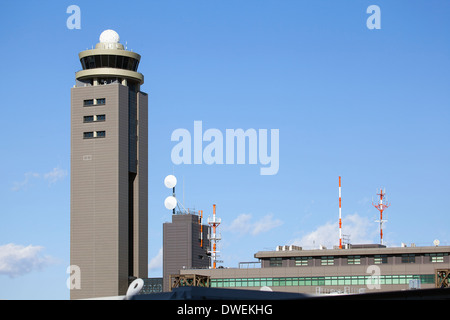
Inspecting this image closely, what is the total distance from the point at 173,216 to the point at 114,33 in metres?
42.1

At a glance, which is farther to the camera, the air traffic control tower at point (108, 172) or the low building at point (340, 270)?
the air traffic control tower at point (108, 172)

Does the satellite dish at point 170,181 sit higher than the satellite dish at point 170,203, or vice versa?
the satellite dish at point 170,181

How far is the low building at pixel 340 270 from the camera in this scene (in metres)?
141

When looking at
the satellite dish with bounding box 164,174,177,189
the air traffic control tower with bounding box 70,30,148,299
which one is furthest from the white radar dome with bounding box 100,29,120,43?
the satellite dish with bounding box 164,174,177,189

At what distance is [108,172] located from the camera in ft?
579

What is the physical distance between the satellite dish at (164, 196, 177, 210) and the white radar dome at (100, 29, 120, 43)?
36.5 metres

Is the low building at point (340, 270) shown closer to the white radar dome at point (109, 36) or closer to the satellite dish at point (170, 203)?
the satellite dish at point (170, 203)

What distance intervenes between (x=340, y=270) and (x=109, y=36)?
→ 249ft

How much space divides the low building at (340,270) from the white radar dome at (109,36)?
59.6 meters

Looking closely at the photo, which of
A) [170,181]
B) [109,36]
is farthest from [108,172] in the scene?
[109,36]

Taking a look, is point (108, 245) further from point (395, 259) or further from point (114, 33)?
point (395, 259)

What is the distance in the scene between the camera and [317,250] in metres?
149
